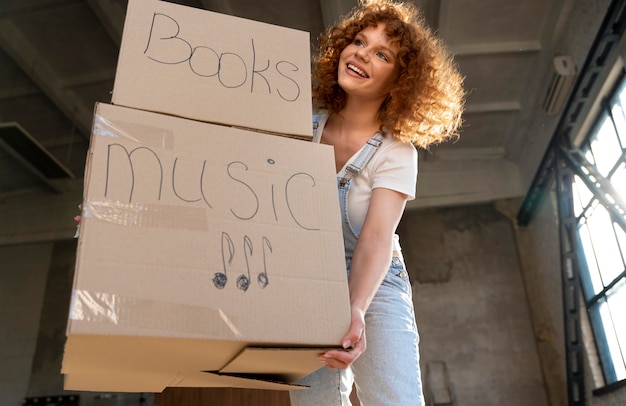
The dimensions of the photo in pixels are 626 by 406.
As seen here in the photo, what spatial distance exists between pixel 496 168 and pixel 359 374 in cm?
504

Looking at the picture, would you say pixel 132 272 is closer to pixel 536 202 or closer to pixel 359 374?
pixel 359 374

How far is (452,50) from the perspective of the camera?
429cm

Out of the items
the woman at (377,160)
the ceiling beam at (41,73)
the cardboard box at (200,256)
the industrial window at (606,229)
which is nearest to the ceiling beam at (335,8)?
the industrial window at (606,229)

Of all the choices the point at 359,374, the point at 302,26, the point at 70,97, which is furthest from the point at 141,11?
the point at 70,97

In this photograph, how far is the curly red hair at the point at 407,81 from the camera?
1.08m

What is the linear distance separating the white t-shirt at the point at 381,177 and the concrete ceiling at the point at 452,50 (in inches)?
123

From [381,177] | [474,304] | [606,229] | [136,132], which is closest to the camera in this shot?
[136,132]

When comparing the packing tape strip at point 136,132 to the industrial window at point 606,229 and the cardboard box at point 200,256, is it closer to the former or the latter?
the cardboard box at point 200,256

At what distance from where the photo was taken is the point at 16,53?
4.36 meters

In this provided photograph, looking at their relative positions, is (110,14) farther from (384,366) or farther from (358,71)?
(384,366)

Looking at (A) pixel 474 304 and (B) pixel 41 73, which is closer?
(B) pixel 41 73

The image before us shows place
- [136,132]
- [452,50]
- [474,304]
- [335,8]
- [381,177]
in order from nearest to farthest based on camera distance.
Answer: [136,132], [381,177], [335,8], [452,50], [474,304]

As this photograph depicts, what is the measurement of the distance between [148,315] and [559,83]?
411cm

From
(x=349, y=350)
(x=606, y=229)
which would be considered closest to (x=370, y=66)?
(x=349, y=350)
